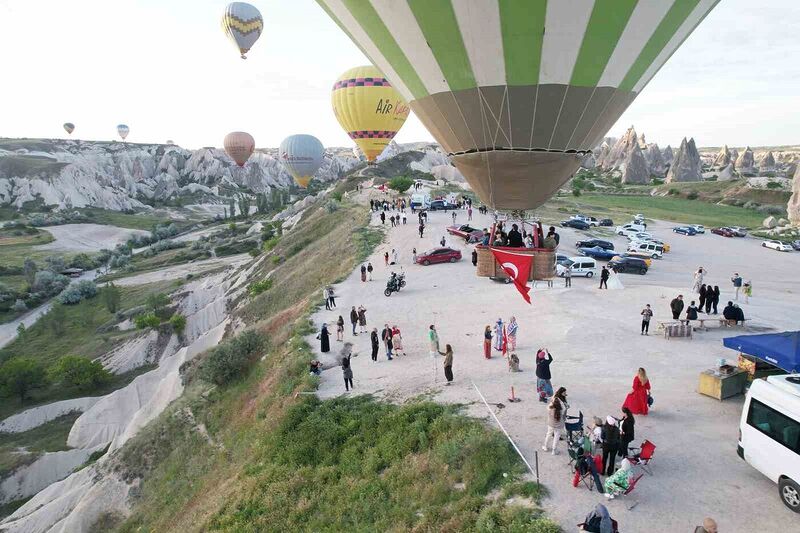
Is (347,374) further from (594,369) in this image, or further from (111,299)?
(111,299)

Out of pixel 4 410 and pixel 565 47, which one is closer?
pixel 565 47

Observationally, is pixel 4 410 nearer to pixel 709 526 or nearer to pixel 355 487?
pixel 355 487

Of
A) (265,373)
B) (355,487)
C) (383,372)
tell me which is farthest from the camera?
(265,373)

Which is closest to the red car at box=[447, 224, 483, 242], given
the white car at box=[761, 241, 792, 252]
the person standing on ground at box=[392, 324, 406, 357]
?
the person standing on ground at box=[392, 324, 406, 357]

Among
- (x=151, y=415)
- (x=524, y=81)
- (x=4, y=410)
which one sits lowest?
(x=4, y=410)

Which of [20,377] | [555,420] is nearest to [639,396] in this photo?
[555,420]

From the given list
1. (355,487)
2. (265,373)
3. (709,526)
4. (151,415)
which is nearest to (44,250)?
(151,415)
